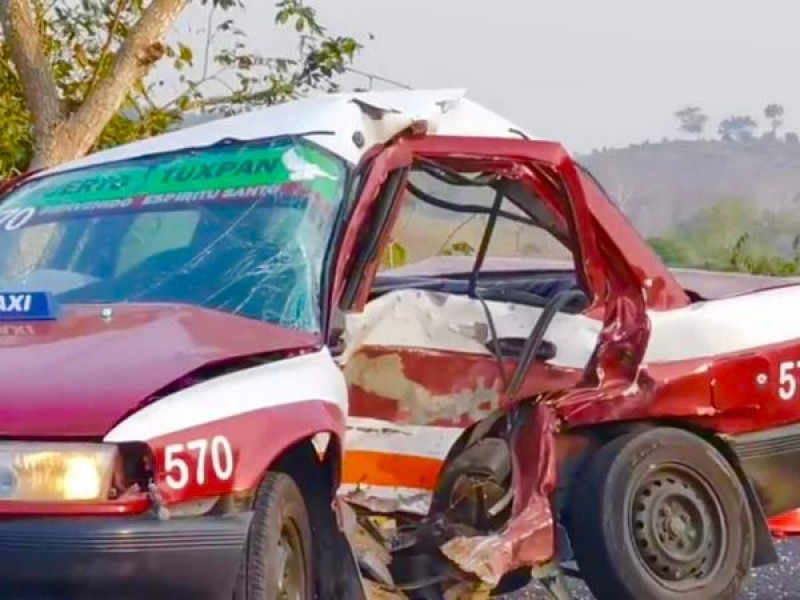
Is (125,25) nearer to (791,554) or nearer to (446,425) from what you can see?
(791,554)

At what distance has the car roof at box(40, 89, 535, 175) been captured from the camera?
16.9 ft

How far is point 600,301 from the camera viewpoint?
571cm

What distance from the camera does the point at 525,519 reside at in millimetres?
5164

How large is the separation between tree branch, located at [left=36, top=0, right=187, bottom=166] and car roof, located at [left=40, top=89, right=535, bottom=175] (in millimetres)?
5088

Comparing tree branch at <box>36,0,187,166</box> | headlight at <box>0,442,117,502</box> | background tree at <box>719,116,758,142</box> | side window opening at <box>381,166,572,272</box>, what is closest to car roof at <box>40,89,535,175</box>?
side window opening at <box>381,166,572,272</box>

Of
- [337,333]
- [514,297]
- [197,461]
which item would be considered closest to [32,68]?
[514,297]

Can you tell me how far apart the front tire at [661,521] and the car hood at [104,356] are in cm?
129

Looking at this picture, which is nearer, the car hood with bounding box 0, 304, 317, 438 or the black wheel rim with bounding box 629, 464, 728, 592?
the car hood with bounding box 0, 304, 317, 438

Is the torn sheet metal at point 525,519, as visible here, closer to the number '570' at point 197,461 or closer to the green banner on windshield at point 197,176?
the green banner on windshield at point 197,176

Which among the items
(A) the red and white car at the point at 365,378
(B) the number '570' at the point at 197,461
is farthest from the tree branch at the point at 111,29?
(B) the number '570' at the point at 197,461

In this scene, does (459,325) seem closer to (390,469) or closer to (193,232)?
(390,469)

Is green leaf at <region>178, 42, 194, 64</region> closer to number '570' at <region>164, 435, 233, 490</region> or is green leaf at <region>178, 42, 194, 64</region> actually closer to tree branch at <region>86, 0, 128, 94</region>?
tree branch at <region>86, 0, 128, 94</region>

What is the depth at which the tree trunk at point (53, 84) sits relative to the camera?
1069 centimetres

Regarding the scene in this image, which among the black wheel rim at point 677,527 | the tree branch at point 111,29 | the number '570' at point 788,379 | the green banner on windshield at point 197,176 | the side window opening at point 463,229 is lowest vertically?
the black wheel rim at point 677,527
